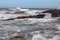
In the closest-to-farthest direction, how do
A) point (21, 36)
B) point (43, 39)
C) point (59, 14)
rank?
point (43, 39)
point (21, 36)
point (59, 14)

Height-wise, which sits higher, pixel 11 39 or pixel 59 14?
pixel 59 14

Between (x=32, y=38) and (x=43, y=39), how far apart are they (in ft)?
0.56

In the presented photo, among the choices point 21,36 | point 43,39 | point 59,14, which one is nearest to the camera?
point 43,39

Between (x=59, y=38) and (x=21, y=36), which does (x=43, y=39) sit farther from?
(x=21, y=36)

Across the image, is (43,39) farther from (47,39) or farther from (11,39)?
(11,39)

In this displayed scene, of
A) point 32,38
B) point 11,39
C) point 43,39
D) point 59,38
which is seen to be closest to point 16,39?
point 11,39

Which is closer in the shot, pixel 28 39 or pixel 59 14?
pixel 28 39

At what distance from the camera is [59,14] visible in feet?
28.2

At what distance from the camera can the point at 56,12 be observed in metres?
8.73

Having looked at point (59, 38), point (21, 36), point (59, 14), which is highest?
point (59, 14)

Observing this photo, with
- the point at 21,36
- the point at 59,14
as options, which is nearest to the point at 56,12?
the point at 59,14

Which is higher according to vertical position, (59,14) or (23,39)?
(59,14)

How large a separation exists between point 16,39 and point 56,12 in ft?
20.7

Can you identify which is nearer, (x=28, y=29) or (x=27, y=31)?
(x=27, y=31)
